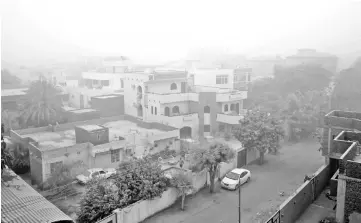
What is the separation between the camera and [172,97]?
27453 millimetres

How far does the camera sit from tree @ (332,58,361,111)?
3300cm

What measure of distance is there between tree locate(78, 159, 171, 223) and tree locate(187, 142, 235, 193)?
1963 millimetres

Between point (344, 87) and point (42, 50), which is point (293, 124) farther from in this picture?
point (42, 50)

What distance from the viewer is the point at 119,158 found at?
20688 mm

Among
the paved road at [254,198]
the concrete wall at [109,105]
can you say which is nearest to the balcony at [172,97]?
the concrete wall at [109,105]

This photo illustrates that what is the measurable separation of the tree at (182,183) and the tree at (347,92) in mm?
22103

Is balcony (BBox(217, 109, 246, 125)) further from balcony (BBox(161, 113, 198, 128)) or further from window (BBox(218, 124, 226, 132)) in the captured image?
balcony (BBox(161, 113, 198, 128))

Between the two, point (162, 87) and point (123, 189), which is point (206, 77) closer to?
point (162, 87)

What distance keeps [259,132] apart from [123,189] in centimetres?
949

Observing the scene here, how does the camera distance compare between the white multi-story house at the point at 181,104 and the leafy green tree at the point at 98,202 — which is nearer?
the leafy green tree at the point at 98,202

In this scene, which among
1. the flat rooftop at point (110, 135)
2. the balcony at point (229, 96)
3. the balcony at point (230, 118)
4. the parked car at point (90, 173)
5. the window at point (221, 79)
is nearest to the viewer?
the parked car at point (90, 173)

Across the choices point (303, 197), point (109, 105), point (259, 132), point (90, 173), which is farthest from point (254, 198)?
point (109, 105)

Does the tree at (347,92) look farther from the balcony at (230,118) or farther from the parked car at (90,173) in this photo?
the parked car at (90,173)

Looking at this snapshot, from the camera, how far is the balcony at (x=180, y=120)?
25875 millimetres
